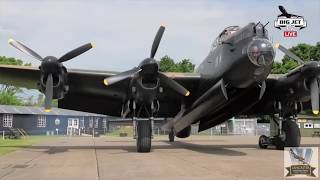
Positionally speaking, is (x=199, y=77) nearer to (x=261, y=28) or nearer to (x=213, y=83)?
(x=213, y=83)

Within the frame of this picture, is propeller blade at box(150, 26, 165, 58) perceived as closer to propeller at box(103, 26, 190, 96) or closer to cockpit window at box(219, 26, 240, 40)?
propeller at box(103, 26, 190, 96)

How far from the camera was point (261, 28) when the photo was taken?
18.2 metres

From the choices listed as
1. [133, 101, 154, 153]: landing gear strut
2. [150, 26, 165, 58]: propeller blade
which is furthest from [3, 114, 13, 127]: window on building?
[150, 26, 165, 58]: propeller blade

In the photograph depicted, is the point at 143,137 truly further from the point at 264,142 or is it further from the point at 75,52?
the point at 264,142

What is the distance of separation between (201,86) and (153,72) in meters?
→ 3.89

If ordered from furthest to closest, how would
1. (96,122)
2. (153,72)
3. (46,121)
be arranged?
(96,122) < (46,121) < (153,72)

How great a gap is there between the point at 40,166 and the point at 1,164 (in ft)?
5.26

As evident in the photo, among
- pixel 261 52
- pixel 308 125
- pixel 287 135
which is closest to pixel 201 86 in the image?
pixel 287 135

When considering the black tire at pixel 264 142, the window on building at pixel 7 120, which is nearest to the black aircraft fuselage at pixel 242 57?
the black tire at pixel 264 142

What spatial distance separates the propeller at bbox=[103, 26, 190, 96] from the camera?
18969 millimetres

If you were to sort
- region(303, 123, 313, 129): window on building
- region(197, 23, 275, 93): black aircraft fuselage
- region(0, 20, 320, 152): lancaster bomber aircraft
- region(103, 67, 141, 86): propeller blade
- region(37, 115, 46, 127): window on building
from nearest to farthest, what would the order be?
region(197, 23, 275, 93): black aircraft fuselage → region(0, 20, 320, 152): lancaster bomber aircraft → region(103, 67, 141, 86): propeller blade → region(303, 123, 313, 129): window on building → region(37, 115, 46, 127): window on building

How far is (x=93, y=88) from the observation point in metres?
22.2

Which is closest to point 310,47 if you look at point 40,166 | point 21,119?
point 21,119

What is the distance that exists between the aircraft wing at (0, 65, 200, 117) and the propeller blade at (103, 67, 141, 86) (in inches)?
18.7
